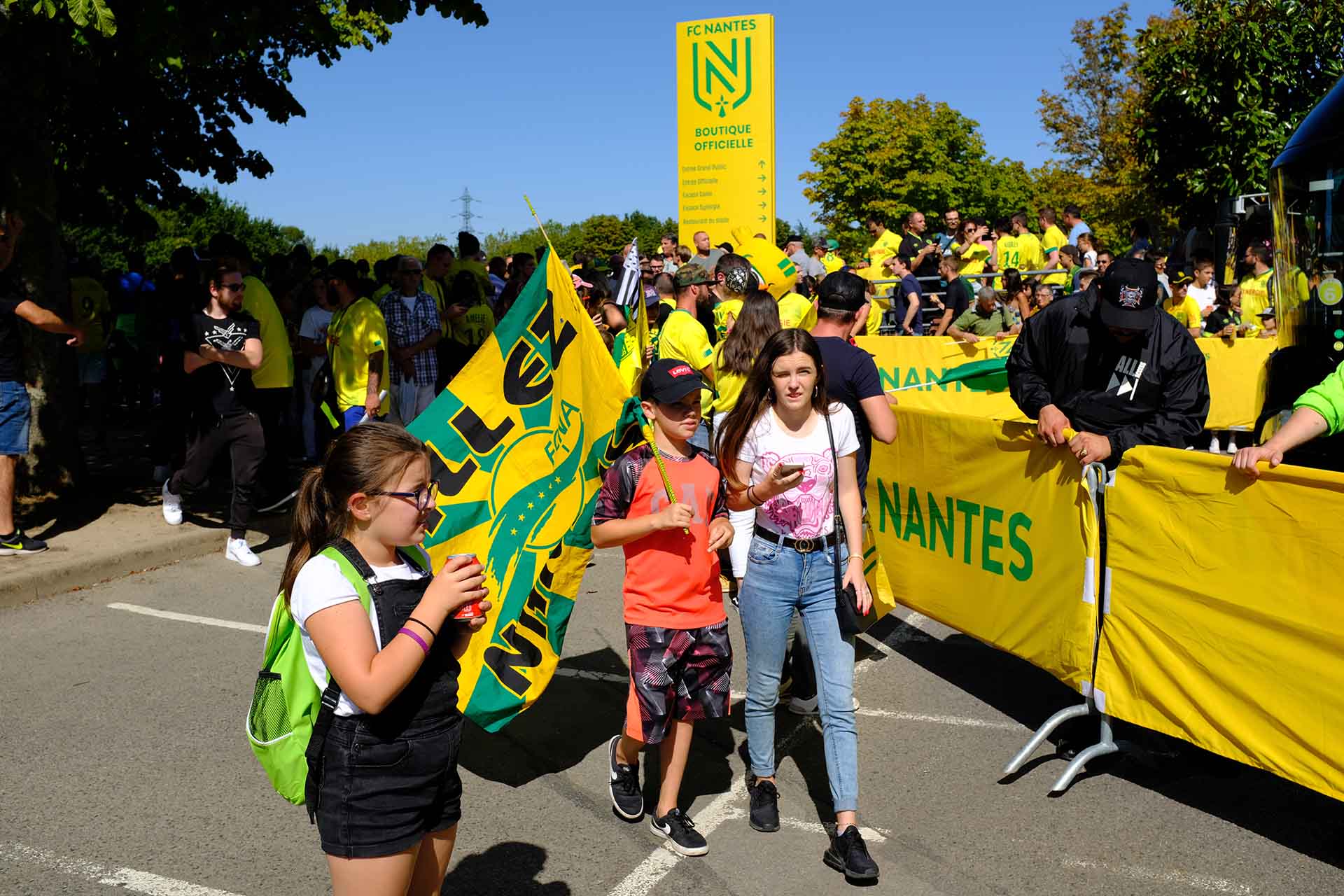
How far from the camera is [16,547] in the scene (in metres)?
7.94

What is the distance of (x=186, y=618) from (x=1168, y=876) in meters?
5.75

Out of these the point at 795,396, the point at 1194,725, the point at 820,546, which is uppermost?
the point at 795,396

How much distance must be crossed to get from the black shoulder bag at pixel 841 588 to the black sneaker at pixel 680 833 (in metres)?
0.92

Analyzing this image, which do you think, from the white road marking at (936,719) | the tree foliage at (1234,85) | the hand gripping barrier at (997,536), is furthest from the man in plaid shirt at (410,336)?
the tree foliage at (1234,85)

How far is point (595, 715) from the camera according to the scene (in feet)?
18.7

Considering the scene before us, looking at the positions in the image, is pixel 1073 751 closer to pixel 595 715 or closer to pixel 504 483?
pixel 595 715

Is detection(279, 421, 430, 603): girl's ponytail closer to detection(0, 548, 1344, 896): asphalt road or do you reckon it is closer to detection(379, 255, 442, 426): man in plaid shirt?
detection(0, 548, 1344, 896): asphalt road

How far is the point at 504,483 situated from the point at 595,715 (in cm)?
171

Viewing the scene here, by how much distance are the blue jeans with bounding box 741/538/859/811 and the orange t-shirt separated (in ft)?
0.54

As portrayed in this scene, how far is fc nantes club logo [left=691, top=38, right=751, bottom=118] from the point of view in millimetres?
21516

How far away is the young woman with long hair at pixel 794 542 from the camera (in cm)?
420

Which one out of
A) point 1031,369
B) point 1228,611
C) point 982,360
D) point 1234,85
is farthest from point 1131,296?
point 1234,85

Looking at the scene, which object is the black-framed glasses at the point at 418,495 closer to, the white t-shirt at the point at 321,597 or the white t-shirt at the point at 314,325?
the white t-shirt at the point at 321,597

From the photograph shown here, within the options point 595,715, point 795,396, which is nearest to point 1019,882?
point 795,396
